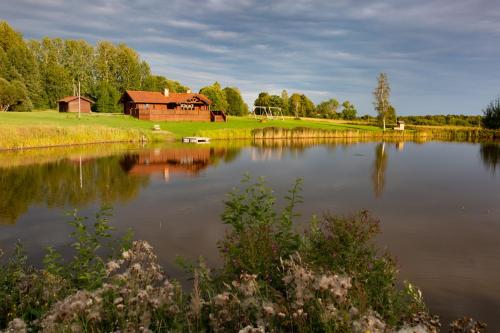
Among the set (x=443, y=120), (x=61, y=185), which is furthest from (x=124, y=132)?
(x=443, y=120)

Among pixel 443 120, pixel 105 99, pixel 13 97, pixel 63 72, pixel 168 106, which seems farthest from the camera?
pixel 443 120

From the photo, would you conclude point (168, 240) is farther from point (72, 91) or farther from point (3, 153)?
point (72, 91)

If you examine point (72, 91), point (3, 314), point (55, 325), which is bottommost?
point (3, 314)

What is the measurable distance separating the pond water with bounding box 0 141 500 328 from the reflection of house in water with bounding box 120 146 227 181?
0.14m

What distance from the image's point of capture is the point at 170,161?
1224 inches

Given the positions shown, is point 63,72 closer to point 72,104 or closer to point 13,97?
point 72,104

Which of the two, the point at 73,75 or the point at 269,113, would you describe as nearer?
the point at 73,75

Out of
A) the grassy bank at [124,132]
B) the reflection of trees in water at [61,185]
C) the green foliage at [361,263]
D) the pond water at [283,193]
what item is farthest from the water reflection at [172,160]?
the green foliage at [361,263]

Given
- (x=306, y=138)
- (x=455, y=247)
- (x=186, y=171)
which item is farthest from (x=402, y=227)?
(x=306, y=138)

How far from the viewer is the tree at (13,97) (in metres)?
64.8

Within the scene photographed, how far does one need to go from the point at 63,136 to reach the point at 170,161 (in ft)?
49.0

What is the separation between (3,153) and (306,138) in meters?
41.5

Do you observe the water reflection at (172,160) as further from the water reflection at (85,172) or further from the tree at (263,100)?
the tree at (263,100)

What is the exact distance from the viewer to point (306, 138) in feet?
201
